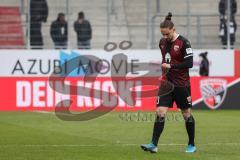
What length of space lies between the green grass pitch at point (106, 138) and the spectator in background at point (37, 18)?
16.0ft

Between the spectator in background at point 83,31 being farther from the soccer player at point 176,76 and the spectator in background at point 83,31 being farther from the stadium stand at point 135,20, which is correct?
the soccer player at point 176,76

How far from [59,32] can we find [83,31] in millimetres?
904

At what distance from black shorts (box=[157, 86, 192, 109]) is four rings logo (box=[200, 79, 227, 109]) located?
43.4ft

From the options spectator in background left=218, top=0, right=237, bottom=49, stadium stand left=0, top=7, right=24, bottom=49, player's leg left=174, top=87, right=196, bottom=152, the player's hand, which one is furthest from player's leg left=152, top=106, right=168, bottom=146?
spectator in background left=218, top=0, right=237, bottom=49

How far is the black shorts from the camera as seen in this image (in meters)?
13.7

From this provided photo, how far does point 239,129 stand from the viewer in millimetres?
18844

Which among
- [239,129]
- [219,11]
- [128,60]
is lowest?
[239,129]

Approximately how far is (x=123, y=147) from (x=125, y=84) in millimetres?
12096

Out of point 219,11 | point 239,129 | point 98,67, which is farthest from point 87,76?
point 239,129

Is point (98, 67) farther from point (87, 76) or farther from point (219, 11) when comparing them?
point (219, 11)

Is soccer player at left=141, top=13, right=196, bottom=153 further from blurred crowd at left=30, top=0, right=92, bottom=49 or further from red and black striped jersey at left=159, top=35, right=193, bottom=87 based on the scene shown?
blurred crowd at left=30, top=0, right=92, bottom=49

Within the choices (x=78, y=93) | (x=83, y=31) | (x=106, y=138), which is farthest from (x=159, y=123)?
(x=83, y=31)

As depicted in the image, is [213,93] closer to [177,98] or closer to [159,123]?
[177,98]

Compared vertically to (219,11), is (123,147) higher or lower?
lower
